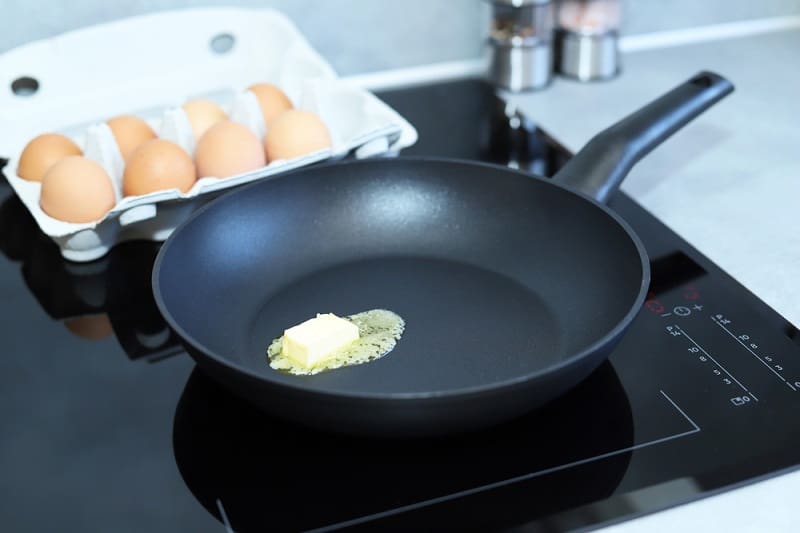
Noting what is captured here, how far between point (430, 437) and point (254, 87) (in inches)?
A: 23.9

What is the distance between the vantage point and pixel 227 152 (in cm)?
94

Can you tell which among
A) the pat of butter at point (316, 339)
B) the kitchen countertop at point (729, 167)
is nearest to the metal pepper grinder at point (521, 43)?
the kitchen countertop at point (729, 167)

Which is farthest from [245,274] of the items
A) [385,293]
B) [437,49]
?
[437,49]

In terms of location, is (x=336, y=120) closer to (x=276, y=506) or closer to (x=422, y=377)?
(x=422, y=377)

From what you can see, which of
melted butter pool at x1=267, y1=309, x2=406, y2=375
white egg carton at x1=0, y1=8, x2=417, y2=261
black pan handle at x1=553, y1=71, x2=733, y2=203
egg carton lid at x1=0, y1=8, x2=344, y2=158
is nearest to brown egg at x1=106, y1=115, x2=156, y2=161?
white egg carton at x1=0, y1=8, x2=417, y2=261

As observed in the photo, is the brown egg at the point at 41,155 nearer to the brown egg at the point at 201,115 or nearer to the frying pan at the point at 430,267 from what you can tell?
the brown egg at the point at 201,115

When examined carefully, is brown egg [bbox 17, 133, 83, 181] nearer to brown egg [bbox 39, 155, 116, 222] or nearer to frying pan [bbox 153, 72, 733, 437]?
brown egg [bbox 39, 155, 116, 222]

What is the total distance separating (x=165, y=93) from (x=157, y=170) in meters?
0.30

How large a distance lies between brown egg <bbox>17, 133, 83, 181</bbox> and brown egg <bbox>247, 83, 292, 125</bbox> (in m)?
0.22

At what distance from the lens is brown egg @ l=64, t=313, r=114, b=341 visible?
2.72ft

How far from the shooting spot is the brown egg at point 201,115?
1036mm

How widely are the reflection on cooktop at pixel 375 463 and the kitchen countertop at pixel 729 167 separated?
6cm

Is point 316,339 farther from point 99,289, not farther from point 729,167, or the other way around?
point 729,167

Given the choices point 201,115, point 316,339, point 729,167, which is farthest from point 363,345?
point 729,167
